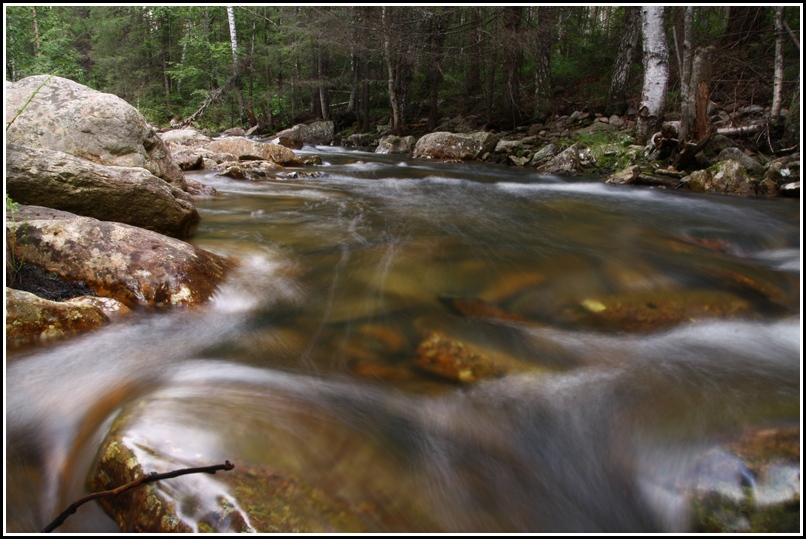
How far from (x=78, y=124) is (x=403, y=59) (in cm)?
1106

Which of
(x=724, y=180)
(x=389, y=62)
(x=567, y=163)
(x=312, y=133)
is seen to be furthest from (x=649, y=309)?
(x=312, y=133)

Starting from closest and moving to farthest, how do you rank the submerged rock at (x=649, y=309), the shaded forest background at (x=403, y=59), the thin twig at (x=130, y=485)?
the thin twig at (x=130, y=485), the submerged rock at (x=649, y=309), the shaded forest background at (x=403, y=59)

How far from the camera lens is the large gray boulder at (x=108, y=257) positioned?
9.29 feet

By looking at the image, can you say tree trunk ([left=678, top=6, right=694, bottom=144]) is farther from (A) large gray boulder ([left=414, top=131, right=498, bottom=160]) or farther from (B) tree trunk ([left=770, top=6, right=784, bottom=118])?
(A) large gray boulder ([left=414, top=131, right=498, bottom=160])

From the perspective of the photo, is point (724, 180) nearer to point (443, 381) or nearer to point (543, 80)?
point (443, 381)

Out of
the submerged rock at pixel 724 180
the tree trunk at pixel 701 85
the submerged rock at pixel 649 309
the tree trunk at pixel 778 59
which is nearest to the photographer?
the submerged rock at pixel 649 309

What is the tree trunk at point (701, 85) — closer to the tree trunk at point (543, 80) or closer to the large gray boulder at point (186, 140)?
the tree trunk at point (543, 80)

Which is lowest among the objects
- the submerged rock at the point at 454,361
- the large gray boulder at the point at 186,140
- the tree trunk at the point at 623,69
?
the submerged rock at the point at 454,361

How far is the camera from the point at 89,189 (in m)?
3.56

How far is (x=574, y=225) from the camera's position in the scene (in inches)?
212

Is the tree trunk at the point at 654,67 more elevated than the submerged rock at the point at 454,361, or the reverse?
the tree trunk at the point at 654,67

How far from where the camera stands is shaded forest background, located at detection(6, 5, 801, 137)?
11273 mm

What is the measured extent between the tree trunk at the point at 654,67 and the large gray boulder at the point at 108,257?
962 cm

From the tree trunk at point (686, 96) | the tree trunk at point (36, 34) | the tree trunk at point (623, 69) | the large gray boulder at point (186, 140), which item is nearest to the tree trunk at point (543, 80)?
the tree trunk at point (623, 69)
